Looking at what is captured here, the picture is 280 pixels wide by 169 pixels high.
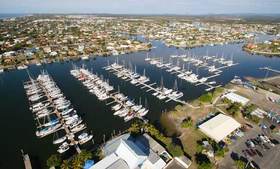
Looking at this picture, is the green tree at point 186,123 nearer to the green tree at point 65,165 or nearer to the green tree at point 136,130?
the green tree at point 136,130

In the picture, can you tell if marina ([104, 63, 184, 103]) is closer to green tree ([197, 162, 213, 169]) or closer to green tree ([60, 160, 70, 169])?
green tree ([197, 162, 213, 169])

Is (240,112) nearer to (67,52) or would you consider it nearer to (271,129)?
(271,129)

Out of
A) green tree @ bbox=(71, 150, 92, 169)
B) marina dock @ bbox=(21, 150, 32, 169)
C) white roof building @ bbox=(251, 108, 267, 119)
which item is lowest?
marina dock @ bbox=(21, 150, 32, 169)

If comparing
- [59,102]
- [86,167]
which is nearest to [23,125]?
[59,102]

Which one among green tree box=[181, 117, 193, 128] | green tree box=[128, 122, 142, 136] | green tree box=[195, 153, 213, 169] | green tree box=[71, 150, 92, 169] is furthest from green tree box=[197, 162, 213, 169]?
green tree box=[71, 150, 92, 169]

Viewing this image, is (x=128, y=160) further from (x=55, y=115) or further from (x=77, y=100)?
(x=77, y=100)

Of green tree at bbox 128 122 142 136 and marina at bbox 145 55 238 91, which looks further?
marina at bbox 145 55 238 91
